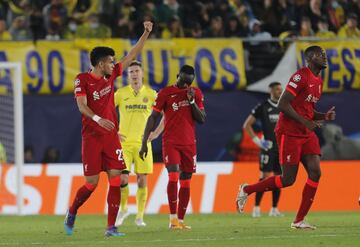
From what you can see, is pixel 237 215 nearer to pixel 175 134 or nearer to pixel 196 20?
pixel 175 134

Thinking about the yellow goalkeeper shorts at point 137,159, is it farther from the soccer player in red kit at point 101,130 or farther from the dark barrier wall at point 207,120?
the dark barrier wall at point 207,120

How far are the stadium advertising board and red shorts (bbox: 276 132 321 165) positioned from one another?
6.34 metres

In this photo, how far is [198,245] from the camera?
35.9 feet

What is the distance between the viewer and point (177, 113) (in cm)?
1399

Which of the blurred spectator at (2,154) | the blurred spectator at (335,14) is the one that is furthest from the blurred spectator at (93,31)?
the blurred spectator at (335,14)

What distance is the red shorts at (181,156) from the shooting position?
547 inches

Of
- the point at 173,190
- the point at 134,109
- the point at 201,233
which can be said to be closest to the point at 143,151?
the point at 173,190

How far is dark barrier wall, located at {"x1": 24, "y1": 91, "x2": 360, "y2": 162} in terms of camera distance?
2080 centimetres

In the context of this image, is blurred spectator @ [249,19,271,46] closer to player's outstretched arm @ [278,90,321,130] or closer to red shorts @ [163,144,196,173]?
red shorts @ [163,144,196,173]

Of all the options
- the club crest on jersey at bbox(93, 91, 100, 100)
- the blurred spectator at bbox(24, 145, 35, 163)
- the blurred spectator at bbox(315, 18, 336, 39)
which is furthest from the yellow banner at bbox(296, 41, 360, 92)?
the club crest on jersey at bbox(93, 91, 100, 100)

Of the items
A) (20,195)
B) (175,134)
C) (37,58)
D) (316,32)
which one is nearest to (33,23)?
(37,58)

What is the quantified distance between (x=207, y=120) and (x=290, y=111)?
28.7ft

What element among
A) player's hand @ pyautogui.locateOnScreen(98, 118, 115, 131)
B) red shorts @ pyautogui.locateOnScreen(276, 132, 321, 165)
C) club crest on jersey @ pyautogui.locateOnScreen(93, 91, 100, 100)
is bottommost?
red shorts @ pyautogui.locateOnScreen(276, 132, 321, 165)

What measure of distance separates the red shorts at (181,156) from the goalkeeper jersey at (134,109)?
1.69 m
